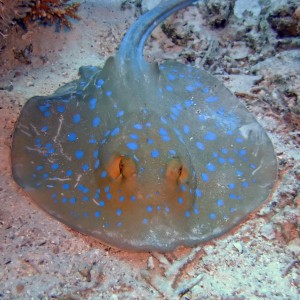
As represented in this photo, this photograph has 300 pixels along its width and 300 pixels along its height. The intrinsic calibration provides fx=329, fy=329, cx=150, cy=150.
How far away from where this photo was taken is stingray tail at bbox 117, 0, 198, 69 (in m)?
3.98

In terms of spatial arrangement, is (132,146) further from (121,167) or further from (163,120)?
(163,120)

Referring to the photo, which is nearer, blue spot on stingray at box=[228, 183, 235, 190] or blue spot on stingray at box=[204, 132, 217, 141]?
blue spot on stingray at box=[228, 183, 235, 190]

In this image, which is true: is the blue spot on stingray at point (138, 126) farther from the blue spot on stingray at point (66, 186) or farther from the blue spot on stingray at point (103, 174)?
the blue spot on stingray at point (66, 186)

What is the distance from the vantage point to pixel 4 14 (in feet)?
14.5

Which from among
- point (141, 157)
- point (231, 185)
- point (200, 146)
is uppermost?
point (141, 157)

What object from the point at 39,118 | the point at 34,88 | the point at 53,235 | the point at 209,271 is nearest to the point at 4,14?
the point at 34,88

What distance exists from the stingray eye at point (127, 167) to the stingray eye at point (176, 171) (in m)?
0.29

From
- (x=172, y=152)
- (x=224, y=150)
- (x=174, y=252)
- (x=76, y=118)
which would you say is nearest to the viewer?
(x=174, y=252)

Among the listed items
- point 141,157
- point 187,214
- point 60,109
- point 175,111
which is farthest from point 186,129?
point 60,109

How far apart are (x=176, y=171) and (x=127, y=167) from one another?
0.42m

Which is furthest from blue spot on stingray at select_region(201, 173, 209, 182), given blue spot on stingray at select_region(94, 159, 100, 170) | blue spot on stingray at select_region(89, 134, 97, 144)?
blue spot on stingray at select_region(89, 134, 97, 144)

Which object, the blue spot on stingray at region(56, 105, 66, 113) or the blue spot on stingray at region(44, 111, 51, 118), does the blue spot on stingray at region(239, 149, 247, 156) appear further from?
the blue spot on stingray at region(44, 111, 51, 118)

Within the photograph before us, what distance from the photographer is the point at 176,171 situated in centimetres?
281

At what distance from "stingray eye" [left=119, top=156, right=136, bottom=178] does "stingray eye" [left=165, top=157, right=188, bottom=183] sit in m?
0.29
